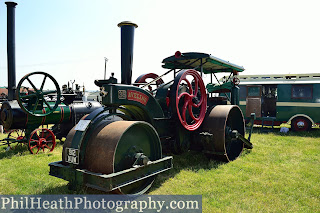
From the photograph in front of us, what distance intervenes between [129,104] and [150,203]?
1.46 metres

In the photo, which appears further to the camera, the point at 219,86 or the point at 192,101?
the point at 219,86

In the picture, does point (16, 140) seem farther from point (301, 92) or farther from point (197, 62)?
point (301, 92)

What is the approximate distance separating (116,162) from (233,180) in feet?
7.30

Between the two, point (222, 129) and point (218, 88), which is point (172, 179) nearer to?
point (222, 129)

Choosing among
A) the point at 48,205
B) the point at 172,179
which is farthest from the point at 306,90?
the point at 48,205

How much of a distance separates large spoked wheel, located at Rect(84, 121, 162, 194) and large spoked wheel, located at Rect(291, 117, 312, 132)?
30.5ft

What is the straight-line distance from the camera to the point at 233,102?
6883 mm

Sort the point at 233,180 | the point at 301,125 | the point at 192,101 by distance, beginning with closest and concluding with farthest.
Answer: the point at 233,180
the point at 192,101
the point at 301,125

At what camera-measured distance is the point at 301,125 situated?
11.0 m

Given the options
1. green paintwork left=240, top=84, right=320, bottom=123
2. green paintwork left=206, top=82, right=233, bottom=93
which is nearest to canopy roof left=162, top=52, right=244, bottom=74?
green paintwork left=206, top=82, right=233, bottom=93

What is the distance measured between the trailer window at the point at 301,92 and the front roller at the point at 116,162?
9.67 m

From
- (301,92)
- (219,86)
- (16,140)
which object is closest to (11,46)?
(16,140)

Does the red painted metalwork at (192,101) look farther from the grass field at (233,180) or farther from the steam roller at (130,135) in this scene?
the grass field at (233,180)

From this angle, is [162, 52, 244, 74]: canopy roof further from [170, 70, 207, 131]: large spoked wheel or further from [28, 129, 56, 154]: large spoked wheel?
[28, 129, 56, 154]: large spoked wheel
